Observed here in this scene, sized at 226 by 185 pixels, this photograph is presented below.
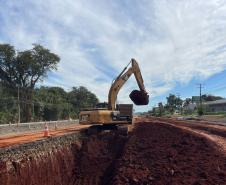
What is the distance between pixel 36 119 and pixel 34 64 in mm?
8820

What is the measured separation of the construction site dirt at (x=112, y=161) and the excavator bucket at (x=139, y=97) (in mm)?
2319

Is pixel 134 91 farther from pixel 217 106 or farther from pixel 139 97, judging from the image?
pixel 217 106

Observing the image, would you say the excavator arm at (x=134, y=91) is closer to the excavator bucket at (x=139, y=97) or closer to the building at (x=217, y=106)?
the excavator bucket at (x=139, y=97)

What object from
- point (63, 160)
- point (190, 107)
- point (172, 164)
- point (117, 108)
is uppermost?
point (190, 107)

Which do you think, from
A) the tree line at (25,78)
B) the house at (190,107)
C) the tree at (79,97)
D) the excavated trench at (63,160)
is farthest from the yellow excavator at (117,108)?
the house at (190,107)

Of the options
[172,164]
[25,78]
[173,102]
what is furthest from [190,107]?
[172,164]

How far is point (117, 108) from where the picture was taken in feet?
86.1

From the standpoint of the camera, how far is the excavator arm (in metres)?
25.0

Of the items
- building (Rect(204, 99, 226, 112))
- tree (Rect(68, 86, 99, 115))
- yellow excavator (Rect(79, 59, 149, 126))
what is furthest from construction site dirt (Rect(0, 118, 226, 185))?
building (Rect(204, 99, 226, 112))

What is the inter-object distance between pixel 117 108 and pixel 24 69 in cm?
4050

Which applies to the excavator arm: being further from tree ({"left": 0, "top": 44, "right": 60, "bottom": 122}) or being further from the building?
the building

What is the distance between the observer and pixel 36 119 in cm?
6531

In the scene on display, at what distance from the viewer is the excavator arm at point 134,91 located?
2503 centimetres

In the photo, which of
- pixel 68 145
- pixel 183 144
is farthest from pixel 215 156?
pixel 68 145
